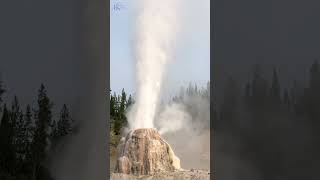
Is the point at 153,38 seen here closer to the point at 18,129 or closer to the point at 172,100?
the point at 172,100

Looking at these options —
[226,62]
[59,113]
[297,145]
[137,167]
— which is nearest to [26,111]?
[59,113]

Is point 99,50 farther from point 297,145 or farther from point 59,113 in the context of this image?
point 297,145

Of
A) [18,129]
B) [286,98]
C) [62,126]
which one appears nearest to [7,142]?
[18,129]

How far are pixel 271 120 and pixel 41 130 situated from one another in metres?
2.74

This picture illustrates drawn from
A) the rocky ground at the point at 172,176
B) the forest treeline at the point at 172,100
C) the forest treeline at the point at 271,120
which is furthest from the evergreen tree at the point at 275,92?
the forest treeline at the point at 172,100

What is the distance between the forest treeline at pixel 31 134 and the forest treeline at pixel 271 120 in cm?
197

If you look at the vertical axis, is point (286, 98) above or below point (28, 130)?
above

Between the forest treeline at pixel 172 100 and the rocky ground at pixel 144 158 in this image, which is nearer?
the rocky ground at pixel 144 158

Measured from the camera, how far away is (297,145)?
5000mm

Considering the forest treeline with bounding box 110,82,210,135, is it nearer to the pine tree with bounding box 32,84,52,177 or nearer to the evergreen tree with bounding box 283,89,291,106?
the pine tree with bounding box 32,84,52,177

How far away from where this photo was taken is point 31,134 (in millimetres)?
5766

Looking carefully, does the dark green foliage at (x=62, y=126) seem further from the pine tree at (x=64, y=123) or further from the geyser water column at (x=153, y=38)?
the geyser water column at (x=153, y=38)

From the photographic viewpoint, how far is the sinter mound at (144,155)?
12.9 meters

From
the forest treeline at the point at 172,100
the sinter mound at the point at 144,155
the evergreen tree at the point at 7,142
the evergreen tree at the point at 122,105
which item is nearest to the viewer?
the evergreen tree at the point at 7,142
